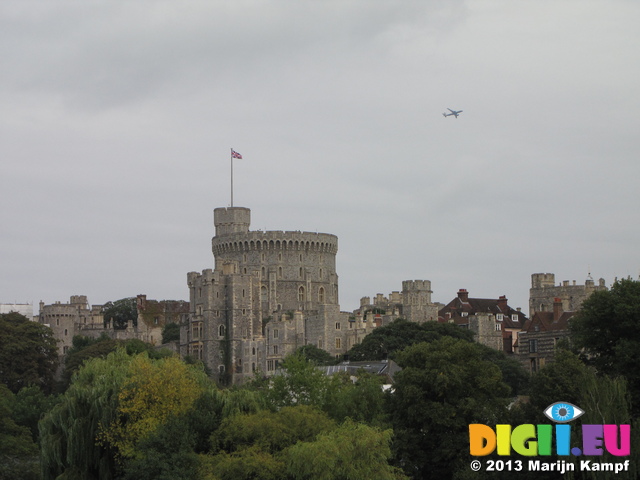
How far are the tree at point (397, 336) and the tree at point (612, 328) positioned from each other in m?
64.9

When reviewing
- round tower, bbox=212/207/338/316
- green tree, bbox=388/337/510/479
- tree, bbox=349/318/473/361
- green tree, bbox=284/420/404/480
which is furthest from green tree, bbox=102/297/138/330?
green tree, bbox=284/420/404/480

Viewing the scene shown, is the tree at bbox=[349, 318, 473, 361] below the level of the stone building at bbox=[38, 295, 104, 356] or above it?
below

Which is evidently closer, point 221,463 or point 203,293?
point 221,463

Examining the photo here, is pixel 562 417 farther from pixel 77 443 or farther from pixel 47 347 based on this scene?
pixel 47 347

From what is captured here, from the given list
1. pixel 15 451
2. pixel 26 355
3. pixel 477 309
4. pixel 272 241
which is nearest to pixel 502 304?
pixel 477 309

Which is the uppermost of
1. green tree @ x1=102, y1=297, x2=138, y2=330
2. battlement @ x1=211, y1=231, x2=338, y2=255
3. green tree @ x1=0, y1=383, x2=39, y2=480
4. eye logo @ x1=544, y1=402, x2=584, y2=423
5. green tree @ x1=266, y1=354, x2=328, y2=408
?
battlement @ x1=211, y1=231, x2=338, y2=255

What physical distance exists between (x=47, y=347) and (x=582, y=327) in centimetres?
8487

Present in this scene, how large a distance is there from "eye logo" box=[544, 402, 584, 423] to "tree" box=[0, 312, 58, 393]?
8113 cm

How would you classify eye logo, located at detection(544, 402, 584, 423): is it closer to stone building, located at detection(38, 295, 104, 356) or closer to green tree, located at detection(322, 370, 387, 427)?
green tree, located at detection(322, 370, 387, 427)

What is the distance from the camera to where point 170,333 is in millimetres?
179625

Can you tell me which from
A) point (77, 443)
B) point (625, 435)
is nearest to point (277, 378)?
point (77, 443)

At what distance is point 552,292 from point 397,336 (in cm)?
2790

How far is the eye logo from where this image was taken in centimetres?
6159

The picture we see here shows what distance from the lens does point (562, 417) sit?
62.6 metres
